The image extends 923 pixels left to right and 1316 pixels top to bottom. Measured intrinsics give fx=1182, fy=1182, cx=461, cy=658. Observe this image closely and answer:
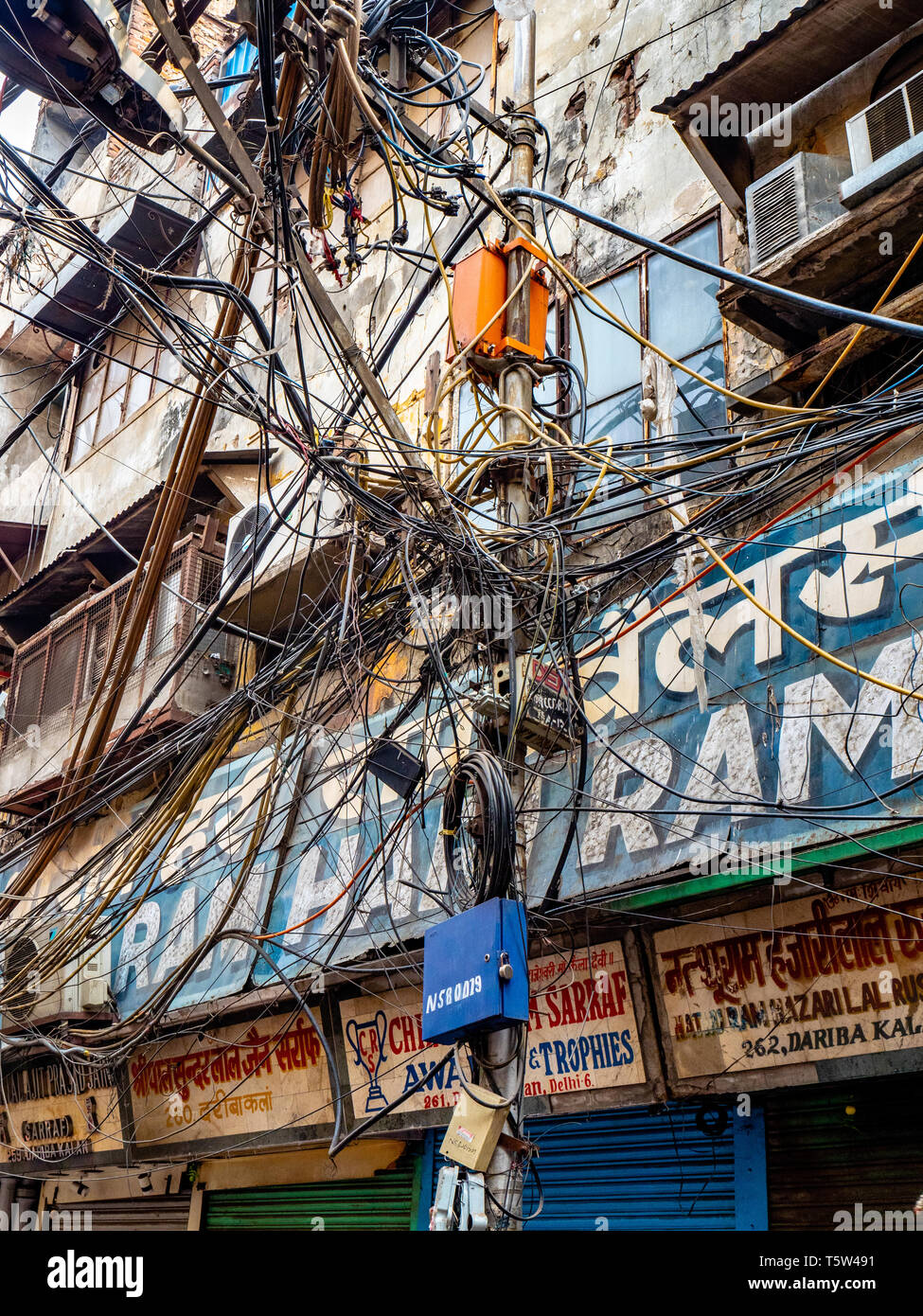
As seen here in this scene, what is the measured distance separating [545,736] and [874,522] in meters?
1.94

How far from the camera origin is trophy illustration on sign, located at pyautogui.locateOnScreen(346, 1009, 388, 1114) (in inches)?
286

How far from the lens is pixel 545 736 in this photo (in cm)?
552

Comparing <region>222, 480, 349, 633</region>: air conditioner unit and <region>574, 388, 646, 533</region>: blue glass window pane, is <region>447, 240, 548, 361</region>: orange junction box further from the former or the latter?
<region>222, 480, 349, 633</region>: air conditioner unit

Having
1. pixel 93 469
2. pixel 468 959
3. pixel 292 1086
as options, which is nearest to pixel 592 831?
pixel 468 959

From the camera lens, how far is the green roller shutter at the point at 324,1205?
7.80 m

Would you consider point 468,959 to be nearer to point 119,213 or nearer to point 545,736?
point 545,736

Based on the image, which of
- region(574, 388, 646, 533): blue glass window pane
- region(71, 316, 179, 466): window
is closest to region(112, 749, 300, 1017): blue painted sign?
region(574, 388, 646, 533): blue glass window pane

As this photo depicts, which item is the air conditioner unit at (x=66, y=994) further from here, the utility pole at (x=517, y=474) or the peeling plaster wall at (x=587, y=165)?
the utility pole at (x=517, y=474)

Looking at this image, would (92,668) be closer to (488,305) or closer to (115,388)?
Answer: (115,388)

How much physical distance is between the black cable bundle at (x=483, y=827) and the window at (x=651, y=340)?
9.44 feet

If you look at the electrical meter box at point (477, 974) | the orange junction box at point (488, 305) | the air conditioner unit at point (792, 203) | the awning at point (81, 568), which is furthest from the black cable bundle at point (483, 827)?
the awning at point (81, 568)

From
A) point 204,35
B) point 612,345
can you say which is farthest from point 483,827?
point 204,35

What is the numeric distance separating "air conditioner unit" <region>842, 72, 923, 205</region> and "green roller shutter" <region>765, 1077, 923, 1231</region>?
4.38 metres
